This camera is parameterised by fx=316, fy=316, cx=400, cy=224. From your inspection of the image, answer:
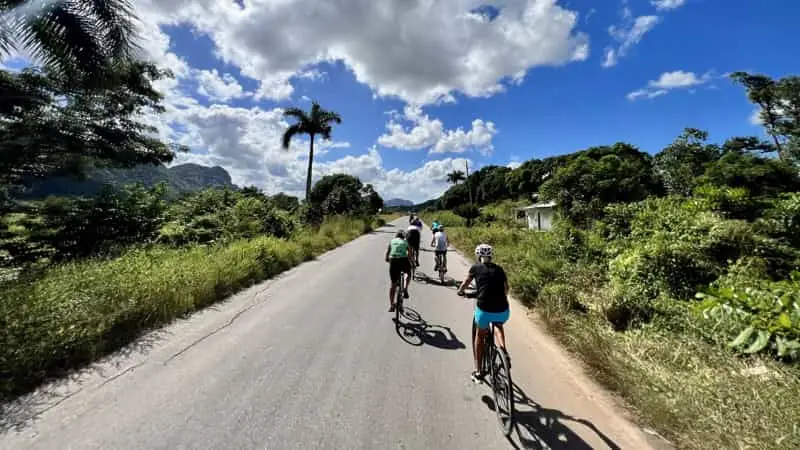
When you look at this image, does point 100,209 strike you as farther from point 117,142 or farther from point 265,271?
point 117,142

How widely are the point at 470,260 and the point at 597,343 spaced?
886cm

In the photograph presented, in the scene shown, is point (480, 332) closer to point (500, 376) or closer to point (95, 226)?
point (500, 376)

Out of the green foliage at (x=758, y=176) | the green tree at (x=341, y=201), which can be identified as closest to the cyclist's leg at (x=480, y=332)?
the green tree at (x=341, y=201)

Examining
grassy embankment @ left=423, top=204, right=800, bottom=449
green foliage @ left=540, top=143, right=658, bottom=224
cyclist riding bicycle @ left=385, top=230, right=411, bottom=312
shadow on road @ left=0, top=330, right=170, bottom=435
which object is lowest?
shadow on road @ left=0, top=330, right=170, bottom=435

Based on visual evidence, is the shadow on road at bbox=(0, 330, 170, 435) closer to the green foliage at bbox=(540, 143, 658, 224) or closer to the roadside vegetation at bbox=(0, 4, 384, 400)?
the roadside vegetation at bbox=(0, 4, 384, 400)

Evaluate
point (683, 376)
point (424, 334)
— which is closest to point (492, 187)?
point (424, 334)

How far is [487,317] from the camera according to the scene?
11.3 ft

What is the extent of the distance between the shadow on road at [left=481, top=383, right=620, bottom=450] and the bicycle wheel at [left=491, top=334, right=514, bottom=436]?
0.11m

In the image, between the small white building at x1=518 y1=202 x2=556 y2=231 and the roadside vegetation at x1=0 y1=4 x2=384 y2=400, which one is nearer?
the roadside vegetation at x1=0 y1=4 x2=384 y2=400

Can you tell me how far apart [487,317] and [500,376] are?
22.9 inches

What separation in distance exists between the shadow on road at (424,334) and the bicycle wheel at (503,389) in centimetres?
152

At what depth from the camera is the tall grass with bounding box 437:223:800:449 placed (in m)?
2.49

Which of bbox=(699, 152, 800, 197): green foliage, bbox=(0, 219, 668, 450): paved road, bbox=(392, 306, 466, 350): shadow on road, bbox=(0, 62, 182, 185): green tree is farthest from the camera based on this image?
bbox=(699, 152, 800, 197): green foliage

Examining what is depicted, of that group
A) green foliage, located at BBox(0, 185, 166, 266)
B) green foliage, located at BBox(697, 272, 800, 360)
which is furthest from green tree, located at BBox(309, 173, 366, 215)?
green foliage, located at BBox(697, 272, 800, 360)
